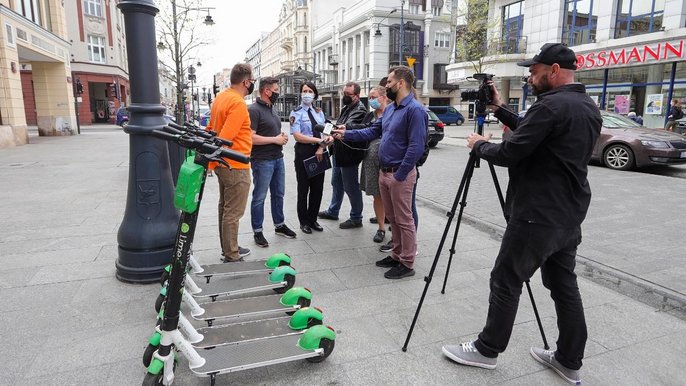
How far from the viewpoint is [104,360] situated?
291cm

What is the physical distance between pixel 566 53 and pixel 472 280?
2.50 meters

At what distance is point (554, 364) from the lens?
287 centimetres

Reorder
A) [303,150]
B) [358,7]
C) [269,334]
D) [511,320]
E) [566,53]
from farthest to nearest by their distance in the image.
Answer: [358,7] < [303,150] < [269,334] < [511,320] < [566,53]

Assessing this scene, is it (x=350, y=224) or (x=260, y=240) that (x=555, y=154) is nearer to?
(x=260, y=240)

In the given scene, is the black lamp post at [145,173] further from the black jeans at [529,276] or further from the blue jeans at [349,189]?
the black jeans at [529,276]

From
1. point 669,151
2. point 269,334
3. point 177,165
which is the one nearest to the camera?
point 269,334

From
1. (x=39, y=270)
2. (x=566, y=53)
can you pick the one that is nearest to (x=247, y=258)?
(x=39, y=270)

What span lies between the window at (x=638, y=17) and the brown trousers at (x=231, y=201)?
22.3 metres

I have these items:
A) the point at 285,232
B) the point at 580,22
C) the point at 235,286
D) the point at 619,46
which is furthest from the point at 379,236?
the point at 580,22

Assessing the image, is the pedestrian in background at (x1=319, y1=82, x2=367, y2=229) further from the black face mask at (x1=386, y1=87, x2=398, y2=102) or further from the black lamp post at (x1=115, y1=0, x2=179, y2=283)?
the black lamp post at (x1=115, y1=0, x2=179, y2=283)

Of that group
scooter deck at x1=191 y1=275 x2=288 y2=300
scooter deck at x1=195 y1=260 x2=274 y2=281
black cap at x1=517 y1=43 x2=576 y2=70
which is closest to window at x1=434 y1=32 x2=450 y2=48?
scooter deck at x1=195 y1=260 x2=274 y2=281

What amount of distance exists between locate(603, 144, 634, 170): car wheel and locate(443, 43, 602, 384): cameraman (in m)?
10.5

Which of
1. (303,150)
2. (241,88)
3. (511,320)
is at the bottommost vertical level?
(511,320)

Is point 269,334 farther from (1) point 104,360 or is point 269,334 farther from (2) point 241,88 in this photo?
(2) point 241,88
